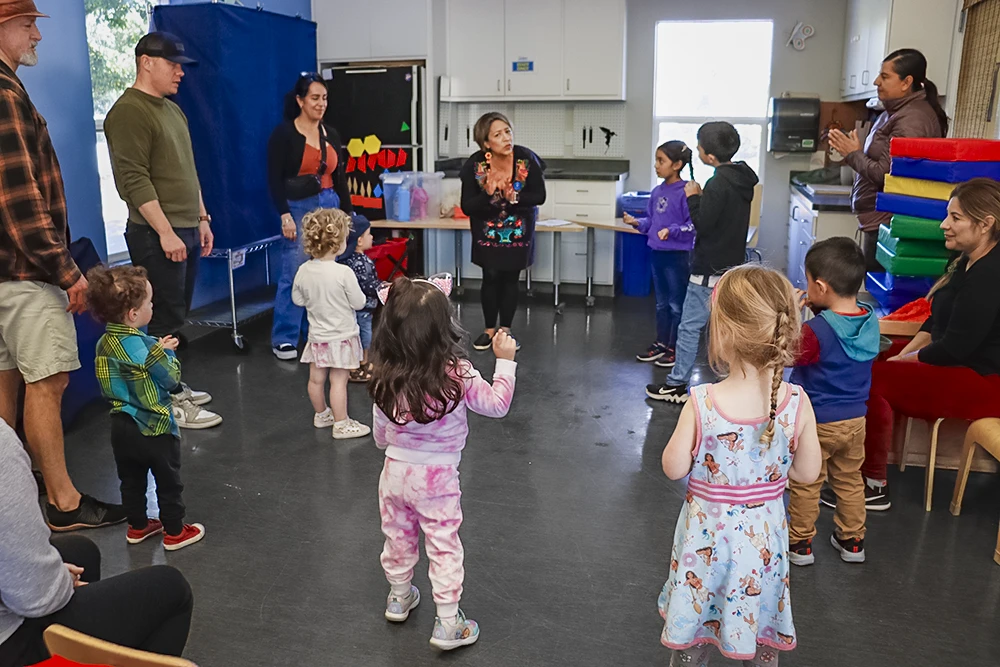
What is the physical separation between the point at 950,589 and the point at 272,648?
80.8 inches

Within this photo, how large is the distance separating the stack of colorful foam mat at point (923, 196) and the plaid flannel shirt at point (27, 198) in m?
3.21

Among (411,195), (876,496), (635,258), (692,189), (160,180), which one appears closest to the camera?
(876,496)

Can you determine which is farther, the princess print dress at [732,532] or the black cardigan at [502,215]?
the black cardigan at [502,215]

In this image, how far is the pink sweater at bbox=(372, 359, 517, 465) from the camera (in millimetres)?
2191

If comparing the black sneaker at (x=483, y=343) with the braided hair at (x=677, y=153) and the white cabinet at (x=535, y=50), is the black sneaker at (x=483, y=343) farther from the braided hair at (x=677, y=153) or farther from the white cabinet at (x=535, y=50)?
the white cabinet at (x=535, y=50)

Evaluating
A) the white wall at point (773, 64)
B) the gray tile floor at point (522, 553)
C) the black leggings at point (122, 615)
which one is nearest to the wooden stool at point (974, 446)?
the gray tile floor at point (522, 553)

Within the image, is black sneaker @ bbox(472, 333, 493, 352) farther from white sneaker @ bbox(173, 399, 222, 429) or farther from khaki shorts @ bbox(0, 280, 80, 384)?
khaki shorts @ bbox(0, 280, 80, 384)

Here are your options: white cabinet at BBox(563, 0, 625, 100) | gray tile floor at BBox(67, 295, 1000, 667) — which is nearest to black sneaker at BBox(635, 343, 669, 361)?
gray tile floor at BBox(67, 295, 1000, 667)

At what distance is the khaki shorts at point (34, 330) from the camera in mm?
2826

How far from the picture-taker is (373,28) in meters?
6.79

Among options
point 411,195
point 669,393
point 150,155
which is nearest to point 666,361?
point 669,393

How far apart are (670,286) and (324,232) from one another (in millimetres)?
2009

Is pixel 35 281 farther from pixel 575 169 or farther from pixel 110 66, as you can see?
pixel 575 169

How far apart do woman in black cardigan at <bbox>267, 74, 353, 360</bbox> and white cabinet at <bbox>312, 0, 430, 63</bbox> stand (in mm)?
1858
